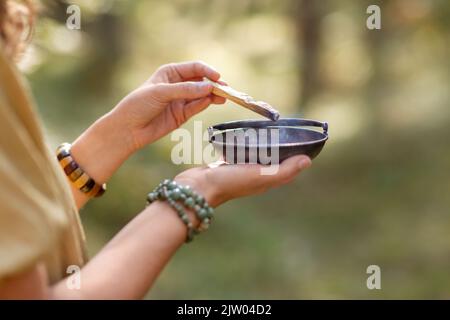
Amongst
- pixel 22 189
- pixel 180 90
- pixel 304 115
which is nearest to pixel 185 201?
pixel 22 189

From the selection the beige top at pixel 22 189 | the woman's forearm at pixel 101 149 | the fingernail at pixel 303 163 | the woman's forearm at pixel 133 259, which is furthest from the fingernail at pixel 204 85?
the beige top at pixel 22 189

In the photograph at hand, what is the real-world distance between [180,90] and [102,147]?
206 mm

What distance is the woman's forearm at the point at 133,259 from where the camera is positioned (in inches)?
36.4

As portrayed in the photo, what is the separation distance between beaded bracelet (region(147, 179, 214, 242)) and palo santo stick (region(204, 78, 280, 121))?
385 mm

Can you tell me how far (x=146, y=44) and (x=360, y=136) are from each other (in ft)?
7.76

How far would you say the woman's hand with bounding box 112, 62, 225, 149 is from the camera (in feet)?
4.53

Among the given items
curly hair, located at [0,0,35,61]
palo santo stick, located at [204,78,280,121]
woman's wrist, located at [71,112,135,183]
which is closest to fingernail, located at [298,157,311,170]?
palo santo stick, located at [204,78,280,121]

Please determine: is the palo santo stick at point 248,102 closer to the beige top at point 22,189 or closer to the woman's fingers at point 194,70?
the woman's fingers at point 194,70

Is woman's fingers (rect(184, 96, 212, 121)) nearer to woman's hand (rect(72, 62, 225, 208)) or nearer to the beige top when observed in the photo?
woman's hand (rect(72, 62, 225, 208))

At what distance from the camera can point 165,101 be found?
55.0 inches

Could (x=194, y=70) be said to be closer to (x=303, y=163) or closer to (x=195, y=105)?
(x=195, y=105)
